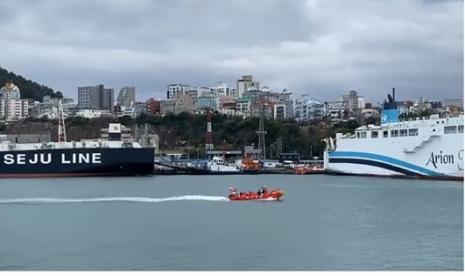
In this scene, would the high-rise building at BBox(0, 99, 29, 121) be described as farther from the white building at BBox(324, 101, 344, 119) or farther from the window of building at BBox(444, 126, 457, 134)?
the window of building at BBox(444, 126, 457, 134)

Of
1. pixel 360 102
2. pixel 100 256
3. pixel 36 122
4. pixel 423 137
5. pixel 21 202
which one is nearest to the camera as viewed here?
pixel 100 256

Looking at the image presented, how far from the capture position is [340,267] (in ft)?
56.1

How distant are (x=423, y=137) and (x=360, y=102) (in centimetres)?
11775

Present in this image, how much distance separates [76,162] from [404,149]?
76.1 feet

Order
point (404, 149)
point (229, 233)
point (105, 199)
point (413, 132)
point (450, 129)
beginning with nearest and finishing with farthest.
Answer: point (229, 233) → point (105, 199) → point (450, 129) → point (413, 132) → point (404, 149)

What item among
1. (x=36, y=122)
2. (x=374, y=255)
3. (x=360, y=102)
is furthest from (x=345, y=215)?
(x=360, y=102)

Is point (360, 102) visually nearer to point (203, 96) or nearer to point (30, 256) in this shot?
point (203, 96)

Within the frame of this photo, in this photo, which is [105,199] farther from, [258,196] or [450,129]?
[450,129]

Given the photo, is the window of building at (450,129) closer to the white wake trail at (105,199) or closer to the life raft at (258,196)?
the life raft at (258,196)

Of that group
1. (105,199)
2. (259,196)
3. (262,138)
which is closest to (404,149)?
(259,196)

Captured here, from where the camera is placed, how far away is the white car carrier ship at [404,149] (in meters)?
51.5

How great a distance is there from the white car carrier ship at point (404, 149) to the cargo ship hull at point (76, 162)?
48.3 ft

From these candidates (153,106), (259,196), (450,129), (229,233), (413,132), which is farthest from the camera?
(153,106)

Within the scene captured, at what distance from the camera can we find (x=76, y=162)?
2347 inches
